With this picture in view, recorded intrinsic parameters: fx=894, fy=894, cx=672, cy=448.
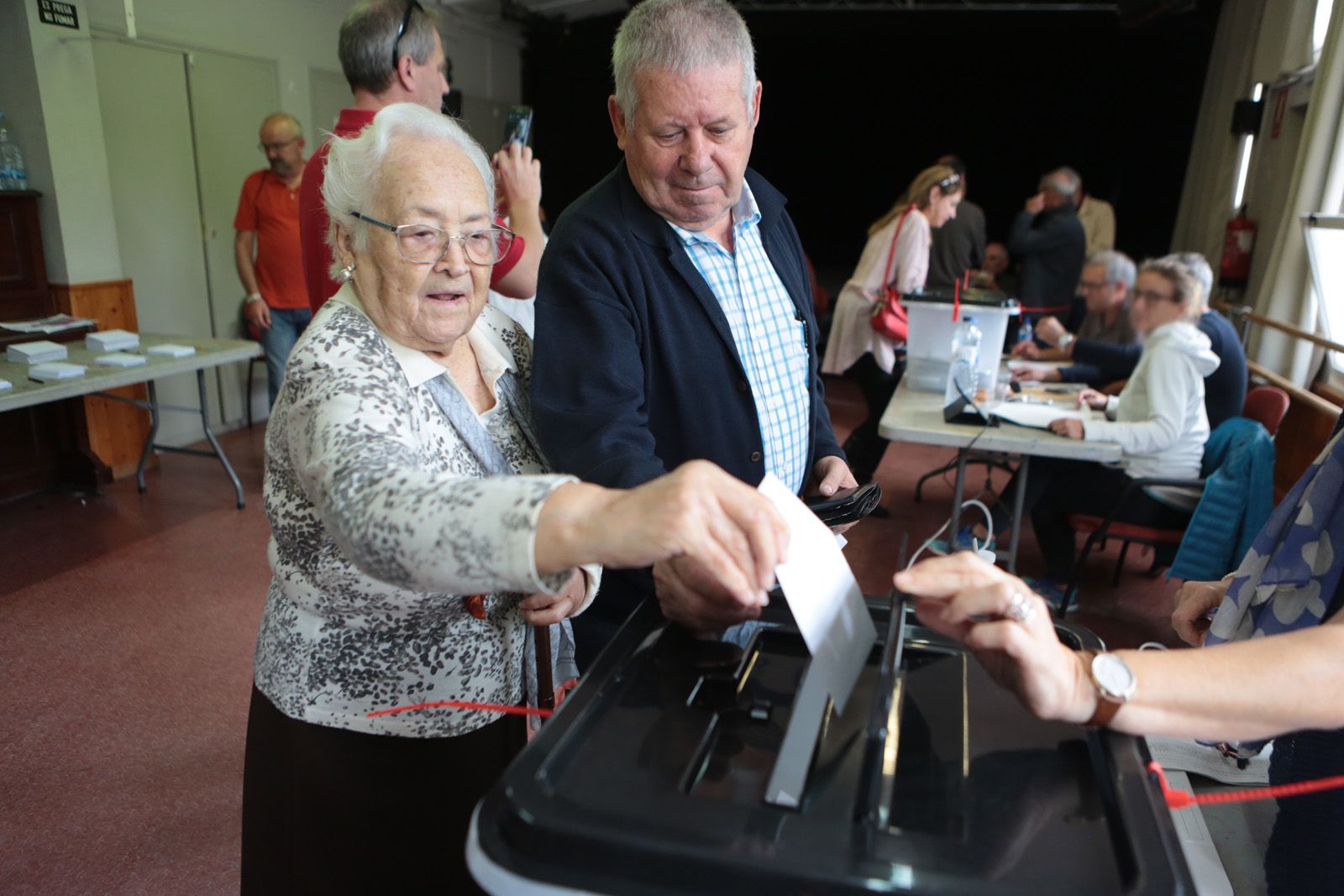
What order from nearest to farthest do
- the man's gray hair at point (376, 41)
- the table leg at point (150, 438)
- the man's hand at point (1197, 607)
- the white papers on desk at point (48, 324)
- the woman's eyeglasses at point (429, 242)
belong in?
1. the woman's eyeglasses at point (429, 242)
2. the man's hand at point (1197, 607)
3. the man's gray hair at point (376, 41)
4. the white papers on desk at point (48, 324)
5. the table leg at point (150, 438)

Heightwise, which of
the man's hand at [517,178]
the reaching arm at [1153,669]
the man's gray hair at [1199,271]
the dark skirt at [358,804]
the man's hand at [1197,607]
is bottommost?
the dark skirt at [358,804]

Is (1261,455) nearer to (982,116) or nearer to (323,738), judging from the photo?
(323,738)

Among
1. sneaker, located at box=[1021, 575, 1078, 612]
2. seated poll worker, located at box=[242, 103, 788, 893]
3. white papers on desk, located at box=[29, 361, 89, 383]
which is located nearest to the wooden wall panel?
white papers on desk, located at box=[29, 361, 89, 383]

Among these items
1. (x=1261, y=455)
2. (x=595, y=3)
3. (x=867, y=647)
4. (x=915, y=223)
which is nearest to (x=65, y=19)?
(x=915, y=223)

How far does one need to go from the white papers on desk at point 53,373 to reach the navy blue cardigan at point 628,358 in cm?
283

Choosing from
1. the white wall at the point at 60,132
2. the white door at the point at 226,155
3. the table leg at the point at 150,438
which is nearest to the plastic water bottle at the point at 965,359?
the table leg at the point at 150,438

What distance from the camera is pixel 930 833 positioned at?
0.62 m

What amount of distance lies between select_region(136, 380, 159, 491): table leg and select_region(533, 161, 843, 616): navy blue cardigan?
11.8ft

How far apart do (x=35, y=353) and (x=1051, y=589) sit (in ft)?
13.6

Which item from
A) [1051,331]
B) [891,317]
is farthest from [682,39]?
[1051,331]

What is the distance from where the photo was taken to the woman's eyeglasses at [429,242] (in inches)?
41.2

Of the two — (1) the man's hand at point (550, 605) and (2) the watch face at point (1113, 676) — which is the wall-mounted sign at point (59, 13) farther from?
(2) the watch face at point (1113, 676)

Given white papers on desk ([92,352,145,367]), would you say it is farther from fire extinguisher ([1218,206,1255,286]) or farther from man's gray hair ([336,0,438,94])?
fire extinguisher ([1218,206,1255,286])

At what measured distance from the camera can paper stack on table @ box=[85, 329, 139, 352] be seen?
3.85 m
